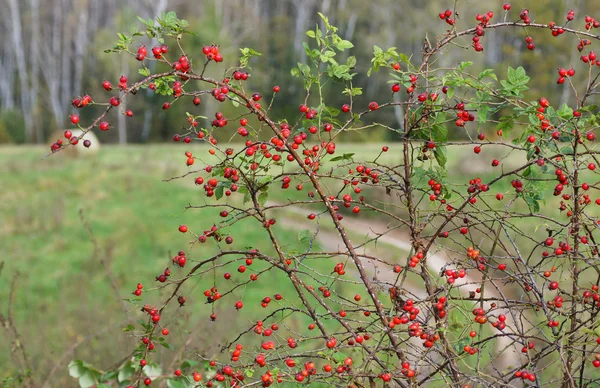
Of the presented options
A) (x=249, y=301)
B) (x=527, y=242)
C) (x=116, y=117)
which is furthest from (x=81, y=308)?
(x=116, y=117)

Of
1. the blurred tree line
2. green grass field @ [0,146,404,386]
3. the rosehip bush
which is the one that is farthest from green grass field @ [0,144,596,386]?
the blurred tree line

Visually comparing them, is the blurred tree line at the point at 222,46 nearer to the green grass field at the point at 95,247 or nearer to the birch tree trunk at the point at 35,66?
the birch tree trunk at the point at 35,66

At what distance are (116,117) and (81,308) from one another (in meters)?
29.7

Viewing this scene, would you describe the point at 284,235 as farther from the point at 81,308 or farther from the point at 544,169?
the point at 544,169

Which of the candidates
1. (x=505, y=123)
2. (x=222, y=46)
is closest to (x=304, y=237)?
(x=505, y=123)

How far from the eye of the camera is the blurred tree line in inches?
1249

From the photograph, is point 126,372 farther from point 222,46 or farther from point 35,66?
point 35,66

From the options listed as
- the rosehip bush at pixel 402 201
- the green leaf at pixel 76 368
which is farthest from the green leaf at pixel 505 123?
the green leaf at pixel 76 368

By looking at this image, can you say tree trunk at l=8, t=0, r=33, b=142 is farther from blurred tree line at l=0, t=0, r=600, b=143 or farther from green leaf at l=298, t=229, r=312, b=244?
green leaf at l=298, t=229, r=312, b=244

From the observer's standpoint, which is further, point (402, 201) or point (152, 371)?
point (152, 371)

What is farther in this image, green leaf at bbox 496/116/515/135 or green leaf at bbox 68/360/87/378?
green leaf at bbox 68/360/87/378

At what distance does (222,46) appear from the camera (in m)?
32.2

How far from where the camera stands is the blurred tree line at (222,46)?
31.7 m

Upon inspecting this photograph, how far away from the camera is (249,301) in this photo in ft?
29.9
